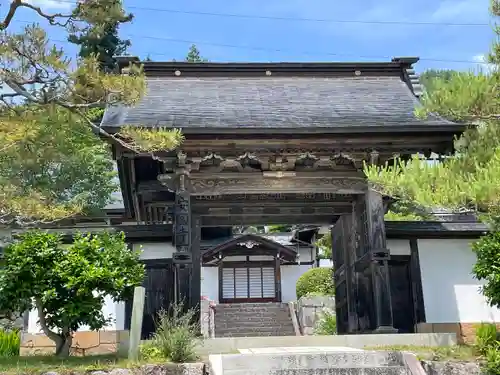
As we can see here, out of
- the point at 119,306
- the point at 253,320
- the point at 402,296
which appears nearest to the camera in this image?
the point at 119,306

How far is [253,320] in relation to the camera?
25656 mm

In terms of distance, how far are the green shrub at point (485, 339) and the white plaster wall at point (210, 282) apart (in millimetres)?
23229

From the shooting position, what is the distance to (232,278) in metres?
30.7

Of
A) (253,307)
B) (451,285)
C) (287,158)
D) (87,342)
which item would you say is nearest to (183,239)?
(287,158)

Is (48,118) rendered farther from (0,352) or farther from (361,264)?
(361,264)

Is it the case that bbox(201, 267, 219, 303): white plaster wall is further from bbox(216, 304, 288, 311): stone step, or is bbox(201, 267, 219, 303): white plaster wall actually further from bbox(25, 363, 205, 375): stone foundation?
bbox(25, 363, 205, 375): stone foundation

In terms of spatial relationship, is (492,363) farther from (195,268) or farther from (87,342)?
(87,342)

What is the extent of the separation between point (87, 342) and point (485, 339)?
21.4ft

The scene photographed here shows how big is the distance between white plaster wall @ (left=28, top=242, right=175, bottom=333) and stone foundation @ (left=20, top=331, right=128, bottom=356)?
11cm

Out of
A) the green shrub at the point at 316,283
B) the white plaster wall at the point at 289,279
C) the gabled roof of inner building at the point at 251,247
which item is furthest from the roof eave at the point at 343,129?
the white plaster wall at the point at 289,279

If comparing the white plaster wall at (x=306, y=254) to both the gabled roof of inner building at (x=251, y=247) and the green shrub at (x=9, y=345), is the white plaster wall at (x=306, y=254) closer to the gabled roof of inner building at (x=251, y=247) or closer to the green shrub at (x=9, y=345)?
the gabled roof of inner building at (x=251, y=247)

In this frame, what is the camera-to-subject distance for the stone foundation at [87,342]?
9.82 metres

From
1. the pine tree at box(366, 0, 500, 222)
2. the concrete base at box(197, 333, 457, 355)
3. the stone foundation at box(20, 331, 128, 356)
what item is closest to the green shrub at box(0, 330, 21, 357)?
the stone foundation at box(20, 331, 128, 356)

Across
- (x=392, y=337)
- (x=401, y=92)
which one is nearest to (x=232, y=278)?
(x=401, y=92)
